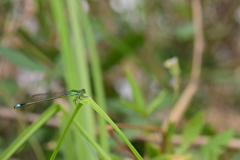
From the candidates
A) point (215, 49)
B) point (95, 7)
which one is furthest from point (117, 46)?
point (215, 49)

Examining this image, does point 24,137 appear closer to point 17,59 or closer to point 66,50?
point 66,50

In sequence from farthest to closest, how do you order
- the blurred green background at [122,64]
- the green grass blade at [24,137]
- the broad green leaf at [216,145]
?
1. the blurred green background at [122,64]
2. the broad green leaf at [216,145]
3. the green grass blade at [24,137]

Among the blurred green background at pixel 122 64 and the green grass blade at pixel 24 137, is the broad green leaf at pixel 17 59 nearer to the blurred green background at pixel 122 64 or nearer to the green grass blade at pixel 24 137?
the blurred green background at pixel 122 64

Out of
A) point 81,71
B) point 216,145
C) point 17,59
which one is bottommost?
point 216,145

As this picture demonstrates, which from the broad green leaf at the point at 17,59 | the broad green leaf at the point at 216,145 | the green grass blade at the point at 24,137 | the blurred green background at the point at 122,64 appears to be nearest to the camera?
the green grass blade at the point at 24,137

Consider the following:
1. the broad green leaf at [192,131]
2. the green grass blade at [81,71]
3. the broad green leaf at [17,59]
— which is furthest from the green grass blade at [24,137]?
the broad green leaf at [17,59]

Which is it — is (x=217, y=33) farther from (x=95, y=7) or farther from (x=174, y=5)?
(x=95, y=7)

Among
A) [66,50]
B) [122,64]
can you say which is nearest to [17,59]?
[66,50]

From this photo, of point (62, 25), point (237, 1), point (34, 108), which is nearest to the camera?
point (62, 25)
